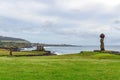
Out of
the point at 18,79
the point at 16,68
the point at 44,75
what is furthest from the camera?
the point at 16,68

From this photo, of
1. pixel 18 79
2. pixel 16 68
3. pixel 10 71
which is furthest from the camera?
pixel 16 68

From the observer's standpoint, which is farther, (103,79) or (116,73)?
(116,73)

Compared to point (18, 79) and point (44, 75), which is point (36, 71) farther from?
point (18, 79)

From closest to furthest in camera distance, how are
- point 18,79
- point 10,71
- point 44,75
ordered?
1. point 18,79
2. point 44,75
3. point 10,71

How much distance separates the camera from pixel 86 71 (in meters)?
32.1

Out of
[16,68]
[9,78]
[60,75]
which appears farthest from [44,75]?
[16,68]

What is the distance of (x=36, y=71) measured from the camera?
31438 mm

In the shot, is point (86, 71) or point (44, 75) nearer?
point (44, 75)

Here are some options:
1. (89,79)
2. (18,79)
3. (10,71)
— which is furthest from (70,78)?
(10,71)

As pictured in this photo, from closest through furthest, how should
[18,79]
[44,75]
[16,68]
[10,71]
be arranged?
[18,79] < [44,75] < [10,71] < [16,68]

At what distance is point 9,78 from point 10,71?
13.2ft

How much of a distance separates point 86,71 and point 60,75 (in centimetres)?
380

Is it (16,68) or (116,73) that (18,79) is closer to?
(16,68)

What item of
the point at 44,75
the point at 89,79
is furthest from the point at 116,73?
the point at 44,75
